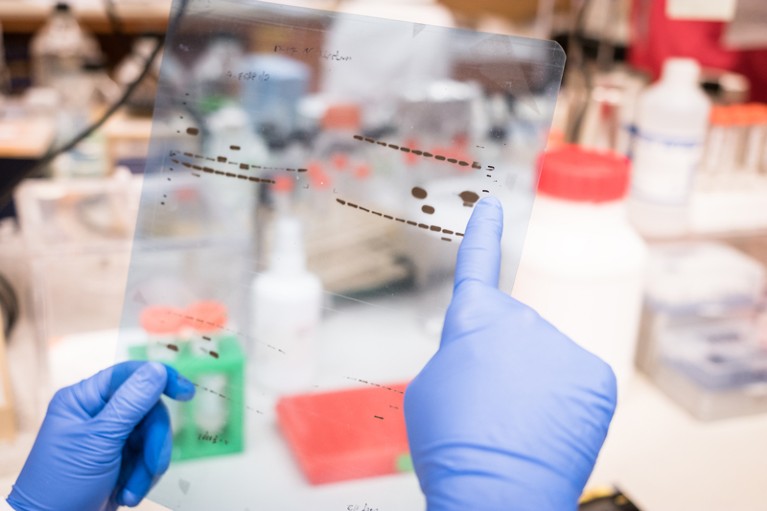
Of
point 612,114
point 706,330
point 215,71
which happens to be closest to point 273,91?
point 215,71

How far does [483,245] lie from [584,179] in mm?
350

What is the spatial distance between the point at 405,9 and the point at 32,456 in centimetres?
103

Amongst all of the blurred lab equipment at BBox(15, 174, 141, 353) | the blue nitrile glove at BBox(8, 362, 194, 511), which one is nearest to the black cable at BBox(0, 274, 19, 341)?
the blurred lab equipment at BBox(15, 174, 141, 353)

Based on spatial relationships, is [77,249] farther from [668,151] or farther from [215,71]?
[668,151]

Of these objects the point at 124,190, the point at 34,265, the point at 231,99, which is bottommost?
the point at 34,265

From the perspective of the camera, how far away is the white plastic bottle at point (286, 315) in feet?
2.42

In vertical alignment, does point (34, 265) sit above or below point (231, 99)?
below

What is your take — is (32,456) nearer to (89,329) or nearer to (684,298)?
(89,329)

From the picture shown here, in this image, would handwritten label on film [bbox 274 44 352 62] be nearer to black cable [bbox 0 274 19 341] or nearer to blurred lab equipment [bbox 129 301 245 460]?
blurred lab equipment [bbox 129 301 245 460]

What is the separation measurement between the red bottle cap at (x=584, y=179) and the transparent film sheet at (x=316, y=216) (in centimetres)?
23

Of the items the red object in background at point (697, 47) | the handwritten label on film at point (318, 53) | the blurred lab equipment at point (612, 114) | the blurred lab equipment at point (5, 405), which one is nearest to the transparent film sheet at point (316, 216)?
the handwritten label on film at point (318, 53)

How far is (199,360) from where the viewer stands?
0.71 meters

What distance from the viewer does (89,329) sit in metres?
1.02

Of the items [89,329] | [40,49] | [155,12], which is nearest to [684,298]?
[89,329]
